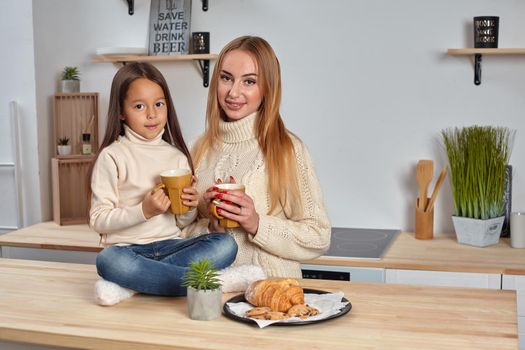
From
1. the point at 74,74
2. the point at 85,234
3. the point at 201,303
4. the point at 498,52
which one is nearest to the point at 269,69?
the point at 201,303

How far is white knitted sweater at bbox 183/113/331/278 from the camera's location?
201cm

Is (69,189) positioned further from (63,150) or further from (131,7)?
(131,7)

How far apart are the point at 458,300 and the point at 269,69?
80 centimetres

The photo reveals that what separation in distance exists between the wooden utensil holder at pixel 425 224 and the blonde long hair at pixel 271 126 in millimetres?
1169

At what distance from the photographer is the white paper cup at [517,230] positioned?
9.48ft

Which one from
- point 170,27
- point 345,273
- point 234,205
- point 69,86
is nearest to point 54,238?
point 69,86

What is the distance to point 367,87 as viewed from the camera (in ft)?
10.8

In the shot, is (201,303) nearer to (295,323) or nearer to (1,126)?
(295,323)

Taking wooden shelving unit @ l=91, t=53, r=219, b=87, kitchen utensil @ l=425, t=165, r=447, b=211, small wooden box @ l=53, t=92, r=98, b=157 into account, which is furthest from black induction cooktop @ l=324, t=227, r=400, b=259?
small wooden box @ l=53, t=92, r=98, b=157

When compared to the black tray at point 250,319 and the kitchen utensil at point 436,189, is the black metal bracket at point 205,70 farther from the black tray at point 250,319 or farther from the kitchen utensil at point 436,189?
the black tray at point 250,319

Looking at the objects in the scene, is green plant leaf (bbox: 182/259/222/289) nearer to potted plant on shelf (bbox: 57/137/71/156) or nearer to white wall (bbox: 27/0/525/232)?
white wall (bbox: 27/0/525/232)

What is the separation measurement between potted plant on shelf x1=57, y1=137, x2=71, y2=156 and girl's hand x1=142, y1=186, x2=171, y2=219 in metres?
1.92

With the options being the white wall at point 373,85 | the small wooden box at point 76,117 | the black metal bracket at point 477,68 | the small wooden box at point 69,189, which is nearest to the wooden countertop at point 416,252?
the small wooden box at point 69,189

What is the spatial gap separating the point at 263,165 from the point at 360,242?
1081 millimetres
